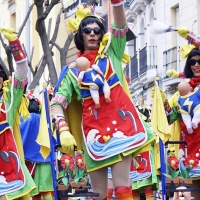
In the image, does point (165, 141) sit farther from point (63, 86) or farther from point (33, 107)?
point (33, 107)

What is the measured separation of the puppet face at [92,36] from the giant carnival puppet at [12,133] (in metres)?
0.56

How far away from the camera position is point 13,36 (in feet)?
24.3

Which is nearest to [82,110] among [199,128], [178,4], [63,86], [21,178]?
[63,86]

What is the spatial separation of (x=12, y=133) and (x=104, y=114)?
3.22 ft

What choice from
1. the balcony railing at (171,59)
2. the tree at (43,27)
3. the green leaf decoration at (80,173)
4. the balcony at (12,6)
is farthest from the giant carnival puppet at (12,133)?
the balcony at (12,6)

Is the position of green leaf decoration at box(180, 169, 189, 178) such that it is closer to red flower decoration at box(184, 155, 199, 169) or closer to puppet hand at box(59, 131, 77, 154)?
red flower decoration at box(184, 155, 199, 169)

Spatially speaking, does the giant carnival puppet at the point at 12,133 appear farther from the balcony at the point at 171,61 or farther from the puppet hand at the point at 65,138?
the balcony at the point at 171,61

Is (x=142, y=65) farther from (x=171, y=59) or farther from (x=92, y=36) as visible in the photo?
(x=92, y=36)

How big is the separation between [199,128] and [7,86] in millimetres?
2230

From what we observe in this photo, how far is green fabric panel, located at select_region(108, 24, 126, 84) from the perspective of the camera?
7332 mm

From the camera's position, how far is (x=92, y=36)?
7.39m

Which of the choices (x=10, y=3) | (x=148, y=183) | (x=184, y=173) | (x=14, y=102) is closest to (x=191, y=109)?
(x=184, y=173)

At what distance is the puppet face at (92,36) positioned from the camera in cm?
740

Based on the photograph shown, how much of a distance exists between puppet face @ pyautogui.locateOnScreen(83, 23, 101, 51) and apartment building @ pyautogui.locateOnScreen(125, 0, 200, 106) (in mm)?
17511
